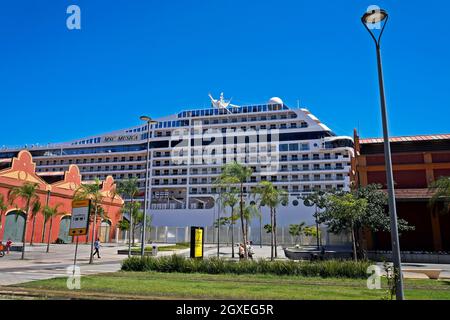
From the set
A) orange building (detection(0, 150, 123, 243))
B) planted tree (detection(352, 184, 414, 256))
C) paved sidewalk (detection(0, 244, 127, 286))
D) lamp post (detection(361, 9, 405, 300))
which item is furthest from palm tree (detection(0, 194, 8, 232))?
lamp post (detection(361, 9, 405, 300))

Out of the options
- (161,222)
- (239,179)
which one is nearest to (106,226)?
(161,222)

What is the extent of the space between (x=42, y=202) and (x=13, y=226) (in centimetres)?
500

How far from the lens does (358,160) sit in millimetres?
37656

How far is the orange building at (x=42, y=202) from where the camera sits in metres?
41.4

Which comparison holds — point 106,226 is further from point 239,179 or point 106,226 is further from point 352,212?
point 352,212

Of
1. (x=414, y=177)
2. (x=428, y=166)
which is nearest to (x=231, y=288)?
(x=414, y=177)

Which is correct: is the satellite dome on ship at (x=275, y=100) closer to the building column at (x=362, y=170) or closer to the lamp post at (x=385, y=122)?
the building column at (x=362, y=170)

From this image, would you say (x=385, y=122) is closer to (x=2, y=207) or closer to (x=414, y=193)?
(x=414, y=193)

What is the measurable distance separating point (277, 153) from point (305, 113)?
35.2 ft

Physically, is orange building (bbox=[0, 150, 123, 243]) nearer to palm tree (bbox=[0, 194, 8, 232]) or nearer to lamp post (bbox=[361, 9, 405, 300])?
palm tree (bbox=[0, 194, 8, 232])

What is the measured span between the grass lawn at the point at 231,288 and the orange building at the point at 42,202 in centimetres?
2574

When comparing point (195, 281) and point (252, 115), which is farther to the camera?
point (252, 115)

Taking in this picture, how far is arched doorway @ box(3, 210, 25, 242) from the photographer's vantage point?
4108 centimetres

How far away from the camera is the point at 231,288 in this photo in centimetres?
1243
